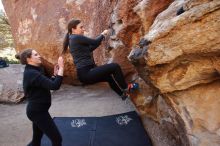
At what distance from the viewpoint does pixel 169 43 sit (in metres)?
3.69

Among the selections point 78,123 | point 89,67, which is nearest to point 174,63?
point 89,67

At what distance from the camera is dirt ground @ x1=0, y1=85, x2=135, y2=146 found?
252 inches

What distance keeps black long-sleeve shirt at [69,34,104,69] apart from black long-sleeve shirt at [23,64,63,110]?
0.94 meters

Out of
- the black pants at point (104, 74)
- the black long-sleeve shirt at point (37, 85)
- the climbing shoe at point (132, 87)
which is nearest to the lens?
the black long-sleeve shirt at point (37, 85)

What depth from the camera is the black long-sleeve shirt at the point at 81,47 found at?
498cm

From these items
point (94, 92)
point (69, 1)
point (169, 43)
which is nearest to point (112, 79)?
point (169, 43)

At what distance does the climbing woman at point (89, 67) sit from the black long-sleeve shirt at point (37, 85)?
0.92 m

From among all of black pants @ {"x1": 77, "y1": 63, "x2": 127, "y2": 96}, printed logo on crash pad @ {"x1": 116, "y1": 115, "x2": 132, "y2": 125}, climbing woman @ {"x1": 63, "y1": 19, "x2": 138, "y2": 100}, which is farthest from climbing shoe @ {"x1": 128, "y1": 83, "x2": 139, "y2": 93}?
printed logo on crash pad @ {"x1": 116, "y1": 115, "x2": 132, "y2": 125}

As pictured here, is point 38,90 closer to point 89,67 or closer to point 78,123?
point 89,67

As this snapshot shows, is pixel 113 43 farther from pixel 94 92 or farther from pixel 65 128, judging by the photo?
pixel 94 92

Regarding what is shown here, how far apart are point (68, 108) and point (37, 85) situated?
3.67 meters

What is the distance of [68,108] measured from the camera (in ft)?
25.0

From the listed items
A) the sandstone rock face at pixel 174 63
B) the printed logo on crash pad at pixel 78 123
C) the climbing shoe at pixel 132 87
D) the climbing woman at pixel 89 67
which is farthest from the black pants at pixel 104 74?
the printed logo on crash pad at pixel 78 123

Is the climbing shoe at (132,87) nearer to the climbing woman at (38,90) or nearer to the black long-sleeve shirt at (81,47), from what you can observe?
the black long-sleeve shirt at (81,47)
